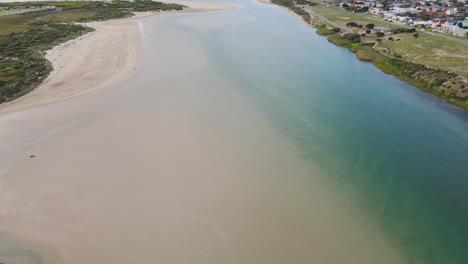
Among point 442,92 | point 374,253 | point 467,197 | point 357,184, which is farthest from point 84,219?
point 442,92

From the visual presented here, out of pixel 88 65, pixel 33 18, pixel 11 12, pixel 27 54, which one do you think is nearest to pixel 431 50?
pixel 88 65

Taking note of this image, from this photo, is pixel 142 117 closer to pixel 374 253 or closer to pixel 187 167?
pixel 187 167

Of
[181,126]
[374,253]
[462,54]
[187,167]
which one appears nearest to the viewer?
[374,253]

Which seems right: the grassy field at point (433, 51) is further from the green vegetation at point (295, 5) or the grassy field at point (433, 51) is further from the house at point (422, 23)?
the green vegetation at point (295, 5)

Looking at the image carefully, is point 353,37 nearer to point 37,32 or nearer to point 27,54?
point 27,54

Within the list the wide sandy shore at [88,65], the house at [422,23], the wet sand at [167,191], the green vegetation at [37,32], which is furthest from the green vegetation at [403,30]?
the green vegetation at [37,32]

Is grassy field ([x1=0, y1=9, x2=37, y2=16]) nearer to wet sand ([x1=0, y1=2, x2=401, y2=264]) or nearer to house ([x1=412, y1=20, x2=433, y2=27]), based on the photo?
wet sand ([x1=0, y1=2, x2=401, y2=264])
